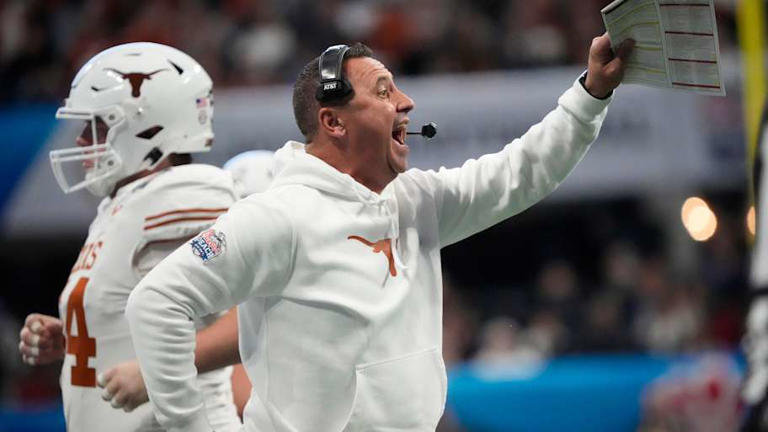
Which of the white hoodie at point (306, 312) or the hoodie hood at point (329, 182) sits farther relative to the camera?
the hoodie hood at point (329, 182)

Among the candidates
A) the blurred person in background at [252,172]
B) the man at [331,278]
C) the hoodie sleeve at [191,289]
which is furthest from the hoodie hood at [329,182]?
the blurred person in background at [252,172]

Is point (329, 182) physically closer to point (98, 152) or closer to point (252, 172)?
point (98, 152)

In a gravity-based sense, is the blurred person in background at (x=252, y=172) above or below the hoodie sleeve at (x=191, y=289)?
above

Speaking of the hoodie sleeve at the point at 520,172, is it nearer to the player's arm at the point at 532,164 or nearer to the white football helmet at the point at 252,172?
the player's arm at the point at 532,164

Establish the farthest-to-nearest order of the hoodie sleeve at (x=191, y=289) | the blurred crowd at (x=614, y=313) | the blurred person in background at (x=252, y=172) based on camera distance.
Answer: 1. the blurred crowd at (x=614, y=313)
2. the blurred person in background at (x=252, y=172)
3. the hoodie sleeve at (x=191, y=289)

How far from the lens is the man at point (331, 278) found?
298 cm

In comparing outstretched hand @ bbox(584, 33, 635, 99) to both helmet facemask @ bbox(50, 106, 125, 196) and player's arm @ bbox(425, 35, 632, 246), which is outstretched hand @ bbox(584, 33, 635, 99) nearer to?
player's arm @ bbox(425, 35, 632, 246)

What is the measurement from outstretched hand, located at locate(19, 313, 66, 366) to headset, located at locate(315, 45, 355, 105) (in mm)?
1096

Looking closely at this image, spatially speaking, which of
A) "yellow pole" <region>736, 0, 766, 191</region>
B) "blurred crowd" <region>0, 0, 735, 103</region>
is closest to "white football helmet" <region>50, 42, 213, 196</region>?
"yellow pole" <region>736, 0, 766, 191</region>

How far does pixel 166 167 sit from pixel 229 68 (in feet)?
21.7

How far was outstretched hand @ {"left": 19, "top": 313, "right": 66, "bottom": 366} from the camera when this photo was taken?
12.1 feet

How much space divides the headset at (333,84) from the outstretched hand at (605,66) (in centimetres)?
58

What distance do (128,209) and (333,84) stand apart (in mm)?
768

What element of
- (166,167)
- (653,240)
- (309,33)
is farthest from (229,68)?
(166,167)
